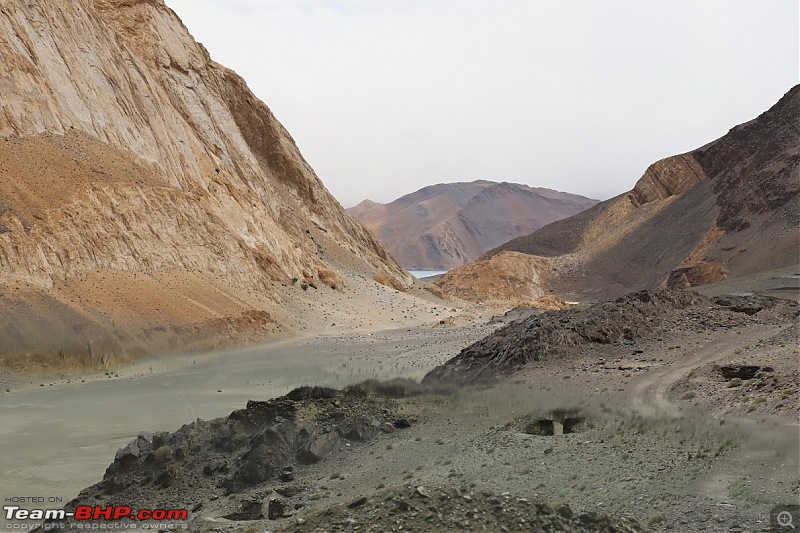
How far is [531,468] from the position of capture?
30.2 feet

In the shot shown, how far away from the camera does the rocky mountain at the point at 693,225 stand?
175 feet

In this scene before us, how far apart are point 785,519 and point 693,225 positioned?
7026cm

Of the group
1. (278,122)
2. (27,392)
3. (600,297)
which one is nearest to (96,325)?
(27,392)

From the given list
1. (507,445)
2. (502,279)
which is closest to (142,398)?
(507,445)

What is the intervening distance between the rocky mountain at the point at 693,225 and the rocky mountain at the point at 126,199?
93.0ft

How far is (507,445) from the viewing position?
33.0 ft

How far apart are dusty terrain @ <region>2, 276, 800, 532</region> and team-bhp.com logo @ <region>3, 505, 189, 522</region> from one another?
260mm

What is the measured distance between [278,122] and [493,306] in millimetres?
20509

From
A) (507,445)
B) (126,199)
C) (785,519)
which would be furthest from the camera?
(126,199)

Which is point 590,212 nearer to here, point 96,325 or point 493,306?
point 493,306

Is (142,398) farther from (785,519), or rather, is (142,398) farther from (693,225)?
(693,225)

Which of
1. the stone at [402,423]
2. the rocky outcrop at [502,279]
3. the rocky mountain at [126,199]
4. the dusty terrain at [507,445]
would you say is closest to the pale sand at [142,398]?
the dusty terrain at [507,445]

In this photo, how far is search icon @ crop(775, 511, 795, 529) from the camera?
267 inches

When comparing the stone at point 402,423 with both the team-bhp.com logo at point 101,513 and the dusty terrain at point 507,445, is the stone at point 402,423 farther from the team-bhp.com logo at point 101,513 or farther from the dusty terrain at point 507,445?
the team-bhp.com logo at point 101,513
